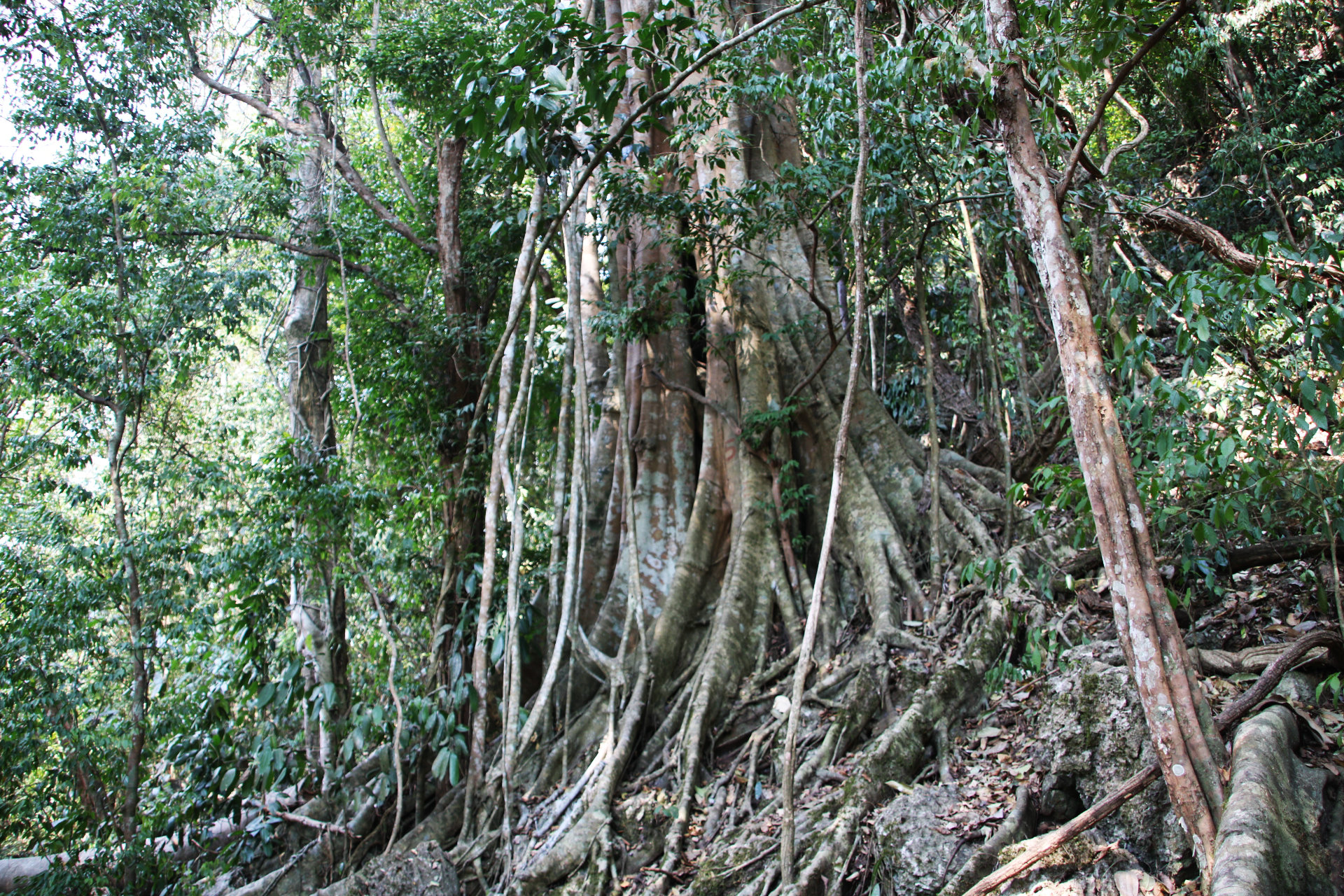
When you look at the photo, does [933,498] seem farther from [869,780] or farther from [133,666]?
[133,666]

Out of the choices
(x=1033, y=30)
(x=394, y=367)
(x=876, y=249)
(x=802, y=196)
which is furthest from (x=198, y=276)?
(x=1033, y=30)

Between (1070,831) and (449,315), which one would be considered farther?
(449,315)

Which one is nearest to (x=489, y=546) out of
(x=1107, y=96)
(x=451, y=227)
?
(x=1107, y=96)

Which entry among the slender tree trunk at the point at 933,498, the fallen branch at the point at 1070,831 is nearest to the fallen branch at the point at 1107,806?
the fallen branch at the point at 1070,831

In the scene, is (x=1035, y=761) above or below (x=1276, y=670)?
below

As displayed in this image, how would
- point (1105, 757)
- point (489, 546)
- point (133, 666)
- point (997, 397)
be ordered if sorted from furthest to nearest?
point (997, 397) → point (133, 666) → point (489, 546) → point (1105, 757)

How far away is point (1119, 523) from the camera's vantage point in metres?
2.25

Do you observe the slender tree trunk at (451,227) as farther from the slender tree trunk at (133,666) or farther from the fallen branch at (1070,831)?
the fallen branch at (1070,831)

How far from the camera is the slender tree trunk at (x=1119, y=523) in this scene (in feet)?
6.89

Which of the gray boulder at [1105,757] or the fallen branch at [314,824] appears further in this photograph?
the fallen branch at [314,824]

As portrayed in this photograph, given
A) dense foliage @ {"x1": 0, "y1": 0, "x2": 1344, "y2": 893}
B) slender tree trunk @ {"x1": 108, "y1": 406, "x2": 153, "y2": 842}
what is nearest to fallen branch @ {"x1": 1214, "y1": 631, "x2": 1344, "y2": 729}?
dense foliage @ {"x1": 0, "y1": 0, "x2": 1344, "y2": 893}

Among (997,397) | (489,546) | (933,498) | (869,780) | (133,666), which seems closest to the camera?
(869,780)

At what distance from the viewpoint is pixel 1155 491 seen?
292cm

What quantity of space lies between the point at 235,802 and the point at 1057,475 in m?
5.17
